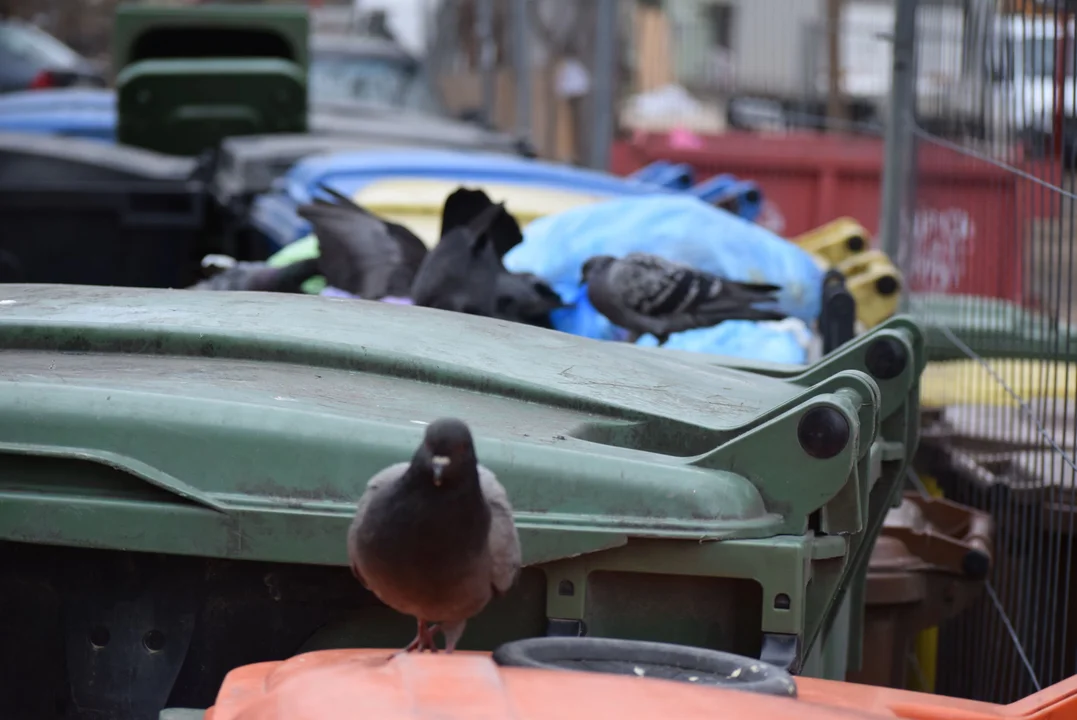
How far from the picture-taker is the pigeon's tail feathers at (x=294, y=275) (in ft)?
14.2

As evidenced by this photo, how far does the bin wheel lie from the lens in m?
1.93

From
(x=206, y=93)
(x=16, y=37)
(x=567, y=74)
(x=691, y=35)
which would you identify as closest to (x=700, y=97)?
(x=691, y=35)

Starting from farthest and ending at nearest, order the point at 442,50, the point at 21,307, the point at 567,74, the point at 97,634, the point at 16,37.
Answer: the point at 442,50
the point at 16,37
the point at 567,74
the point at 21,307
the point at 97,634

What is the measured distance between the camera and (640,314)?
4219 mm

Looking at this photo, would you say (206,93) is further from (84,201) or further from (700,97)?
(700,97)

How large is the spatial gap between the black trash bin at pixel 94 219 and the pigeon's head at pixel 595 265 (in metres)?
2.41

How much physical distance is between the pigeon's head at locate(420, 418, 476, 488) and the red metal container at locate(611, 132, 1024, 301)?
2.48m

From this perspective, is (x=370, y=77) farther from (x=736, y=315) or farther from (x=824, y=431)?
(x=824, y=431)

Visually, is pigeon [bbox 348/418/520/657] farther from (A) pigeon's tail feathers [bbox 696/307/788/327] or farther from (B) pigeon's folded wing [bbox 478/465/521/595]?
(A) pigeon's tail feathers [bbox 696/307/788/327]

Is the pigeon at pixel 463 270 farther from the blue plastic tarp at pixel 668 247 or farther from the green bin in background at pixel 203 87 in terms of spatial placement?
the green bin in background at pixel 203 87

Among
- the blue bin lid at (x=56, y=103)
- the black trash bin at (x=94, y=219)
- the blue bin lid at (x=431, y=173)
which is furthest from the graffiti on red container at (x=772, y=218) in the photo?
the black trash bin at (x=94, y=219)

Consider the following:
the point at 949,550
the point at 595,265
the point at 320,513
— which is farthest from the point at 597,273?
the point at 320,513

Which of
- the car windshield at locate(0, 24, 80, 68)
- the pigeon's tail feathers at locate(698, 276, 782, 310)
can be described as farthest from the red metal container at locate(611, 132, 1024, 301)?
the car windshield at locate(0, 24, 80, 68)

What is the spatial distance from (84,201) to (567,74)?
6.39 metres
